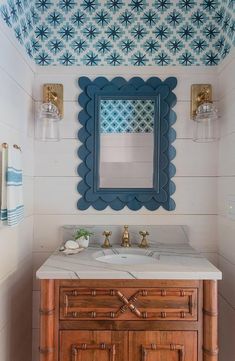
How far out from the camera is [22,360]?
5.79 ft

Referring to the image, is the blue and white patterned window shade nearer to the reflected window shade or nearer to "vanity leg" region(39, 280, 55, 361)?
the reflected window shade

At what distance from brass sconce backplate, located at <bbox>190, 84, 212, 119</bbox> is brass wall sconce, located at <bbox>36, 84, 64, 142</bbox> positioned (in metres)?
0.83

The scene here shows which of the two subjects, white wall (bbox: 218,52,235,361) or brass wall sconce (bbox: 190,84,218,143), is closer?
white wall (bbox: 218,52,235,361)

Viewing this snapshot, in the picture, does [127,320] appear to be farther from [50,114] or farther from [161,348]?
[50,114]

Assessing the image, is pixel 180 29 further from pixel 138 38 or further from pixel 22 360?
pixel 22 360

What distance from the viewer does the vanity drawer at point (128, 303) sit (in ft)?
4.42

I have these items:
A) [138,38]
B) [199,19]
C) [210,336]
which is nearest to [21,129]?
[138,38]

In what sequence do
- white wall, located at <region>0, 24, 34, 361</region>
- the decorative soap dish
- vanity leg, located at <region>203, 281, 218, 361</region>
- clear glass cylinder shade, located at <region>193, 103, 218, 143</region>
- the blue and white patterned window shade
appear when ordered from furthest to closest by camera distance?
the blue and white patterned window shade < clear glass cylinder shade, located at <region>193, 103, 218, 143</region> < the decorative soap dish < white wall, located at <region>0, 24, 34, 361</region> < vanity leg, located at <region>203, 281, 218, 361</region>

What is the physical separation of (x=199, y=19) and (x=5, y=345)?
7.08 ft

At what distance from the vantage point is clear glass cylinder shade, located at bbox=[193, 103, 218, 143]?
1796 millimetres

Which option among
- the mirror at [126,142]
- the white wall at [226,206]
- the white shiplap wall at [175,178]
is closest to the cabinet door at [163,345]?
the white wall at [226,206]

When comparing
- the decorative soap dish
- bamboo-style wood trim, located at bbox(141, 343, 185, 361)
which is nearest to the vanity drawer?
bamboo-style wood trim, located at bbox(141, 343, 185, 361)

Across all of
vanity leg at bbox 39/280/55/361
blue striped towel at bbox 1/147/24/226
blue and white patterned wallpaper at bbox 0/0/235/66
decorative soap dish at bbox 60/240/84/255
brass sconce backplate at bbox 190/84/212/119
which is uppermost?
blue and white patterned wallpaper at bbox 0/0/235/66

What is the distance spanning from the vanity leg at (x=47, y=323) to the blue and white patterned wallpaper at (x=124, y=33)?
1.36 meters
